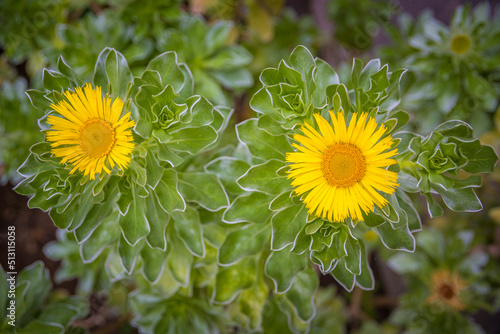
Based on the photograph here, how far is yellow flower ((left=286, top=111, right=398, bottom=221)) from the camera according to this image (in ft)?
2.66

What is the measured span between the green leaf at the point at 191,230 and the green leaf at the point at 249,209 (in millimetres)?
120

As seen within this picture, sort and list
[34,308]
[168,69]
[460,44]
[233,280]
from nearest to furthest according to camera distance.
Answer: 1. [168,69]
2. [233,280]
3. [34,308]
4. [460,44]

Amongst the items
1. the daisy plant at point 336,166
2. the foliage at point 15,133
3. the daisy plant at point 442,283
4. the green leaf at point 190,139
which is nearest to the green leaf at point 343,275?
the daisy plant at point 336,166

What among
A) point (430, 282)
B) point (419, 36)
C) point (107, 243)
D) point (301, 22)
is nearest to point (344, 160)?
point (107, 243)

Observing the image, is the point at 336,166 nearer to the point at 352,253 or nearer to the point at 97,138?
the point at 352,253

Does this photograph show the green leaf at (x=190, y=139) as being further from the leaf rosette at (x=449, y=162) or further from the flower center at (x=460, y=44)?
the flower center at (x=460, y=44)

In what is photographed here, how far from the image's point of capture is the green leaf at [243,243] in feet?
3.35

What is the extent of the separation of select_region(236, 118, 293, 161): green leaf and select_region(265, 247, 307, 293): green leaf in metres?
0.24

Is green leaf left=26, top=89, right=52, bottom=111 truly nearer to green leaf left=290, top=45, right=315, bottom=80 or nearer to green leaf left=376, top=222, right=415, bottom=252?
green leaf left=290, top=45, right=315, bottom=80

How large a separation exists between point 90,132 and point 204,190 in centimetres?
32

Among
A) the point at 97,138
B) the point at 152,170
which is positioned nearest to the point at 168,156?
the point at 152,170

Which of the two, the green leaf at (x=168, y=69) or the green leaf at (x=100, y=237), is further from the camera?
→ the green leaf at (x=100, y=237)

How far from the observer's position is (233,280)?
115cm

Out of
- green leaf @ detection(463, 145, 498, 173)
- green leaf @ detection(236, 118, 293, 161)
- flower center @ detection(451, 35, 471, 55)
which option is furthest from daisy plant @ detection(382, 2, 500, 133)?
green leaf @ detection(236, 118, 293, 161)
